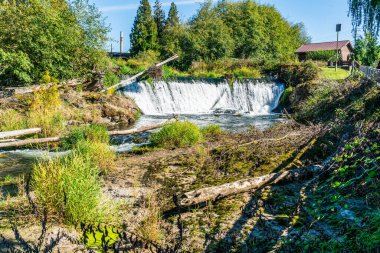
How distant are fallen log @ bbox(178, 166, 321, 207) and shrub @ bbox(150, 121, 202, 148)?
15.7 ft

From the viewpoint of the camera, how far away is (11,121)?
12.5m

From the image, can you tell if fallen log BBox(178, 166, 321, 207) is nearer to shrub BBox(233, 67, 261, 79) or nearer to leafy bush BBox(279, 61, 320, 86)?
leafy bush BBox(279, 61, 320, 86)

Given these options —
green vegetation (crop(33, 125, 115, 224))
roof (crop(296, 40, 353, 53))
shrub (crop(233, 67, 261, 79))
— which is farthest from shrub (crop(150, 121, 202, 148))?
roof (crop(296, 40, 353, 53))

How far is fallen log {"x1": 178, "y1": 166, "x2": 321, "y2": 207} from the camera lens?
5164 mm

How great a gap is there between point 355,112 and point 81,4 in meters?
17.1

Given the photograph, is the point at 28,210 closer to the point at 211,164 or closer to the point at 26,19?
the point at 211,164

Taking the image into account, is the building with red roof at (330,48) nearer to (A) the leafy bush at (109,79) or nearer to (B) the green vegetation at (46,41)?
(A) the leafy bush at (109,79)

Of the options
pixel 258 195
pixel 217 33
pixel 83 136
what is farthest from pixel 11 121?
pixel 217 33

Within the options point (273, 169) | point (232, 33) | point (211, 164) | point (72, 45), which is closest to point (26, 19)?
point (72, 45)

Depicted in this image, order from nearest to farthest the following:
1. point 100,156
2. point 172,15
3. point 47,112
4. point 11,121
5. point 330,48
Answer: point 100,156
point 11,121
point 47,112
point 330,48
point 172,15

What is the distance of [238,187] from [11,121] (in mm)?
10034

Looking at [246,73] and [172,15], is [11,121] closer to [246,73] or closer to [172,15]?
[246,73]

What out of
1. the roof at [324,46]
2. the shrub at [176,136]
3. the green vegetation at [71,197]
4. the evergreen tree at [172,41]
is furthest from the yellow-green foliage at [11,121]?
the roof at [324,46]

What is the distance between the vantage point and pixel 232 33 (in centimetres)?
5091
